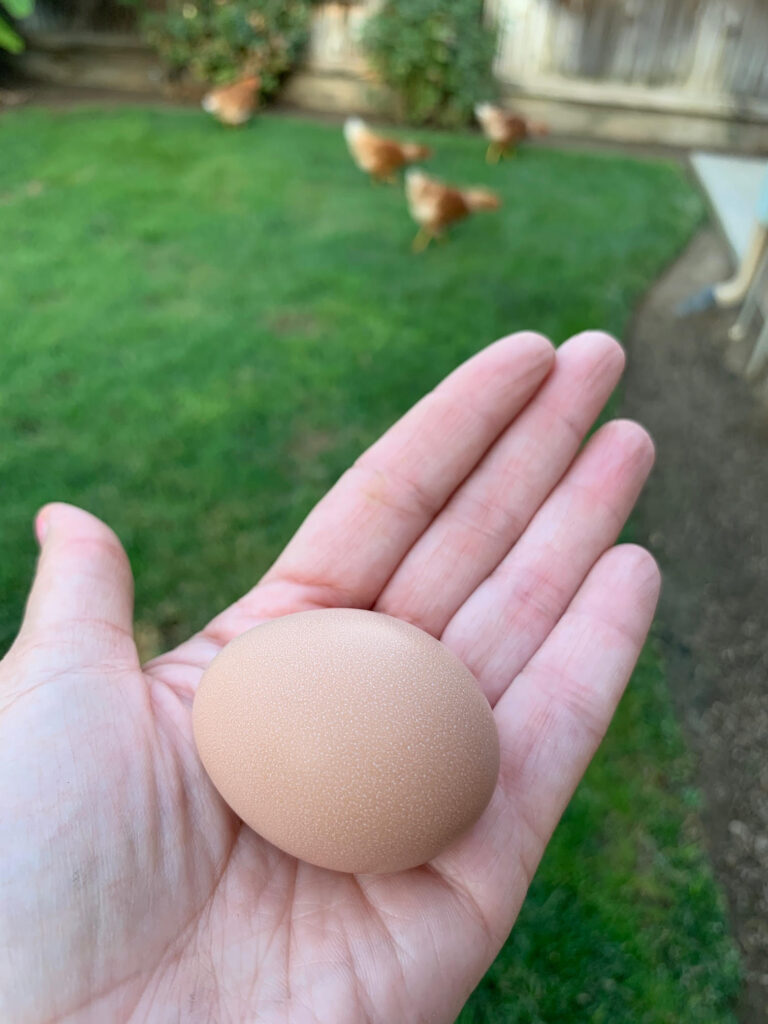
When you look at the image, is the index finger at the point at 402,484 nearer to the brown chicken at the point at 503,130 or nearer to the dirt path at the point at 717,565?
the dirt path at the point at 717,565

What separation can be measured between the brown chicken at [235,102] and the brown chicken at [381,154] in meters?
1.12

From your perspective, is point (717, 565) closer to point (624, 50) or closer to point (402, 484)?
point (402, 484)

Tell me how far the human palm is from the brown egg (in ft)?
0.35

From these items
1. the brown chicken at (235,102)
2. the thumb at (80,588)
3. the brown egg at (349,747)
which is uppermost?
the brown egg at (349,747)

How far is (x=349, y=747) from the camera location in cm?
99

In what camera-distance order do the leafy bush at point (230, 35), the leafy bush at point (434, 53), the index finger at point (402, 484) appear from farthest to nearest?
1. the leafy bush at point (230, 35)
2. the leafy bush at point (434, 53)
3. the index finger at point (402, 484)

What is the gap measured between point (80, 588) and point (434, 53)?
513 centimetres

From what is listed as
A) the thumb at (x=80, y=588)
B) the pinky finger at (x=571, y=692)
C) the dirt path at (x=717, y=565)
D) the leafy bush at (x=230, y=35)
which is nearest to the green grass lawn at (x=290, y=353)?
the dirt path at (x=717, y=565)

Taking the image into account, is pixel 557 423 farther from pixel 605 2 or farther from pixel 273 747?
pixel 605 2

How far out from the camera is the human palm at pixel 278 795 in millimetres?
972

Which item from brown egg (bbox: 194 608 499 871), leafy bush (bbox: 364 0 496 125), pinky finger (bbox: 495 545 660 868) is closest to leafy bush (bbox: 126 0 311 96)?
leafy bush (bbox: 364 0 496 125)

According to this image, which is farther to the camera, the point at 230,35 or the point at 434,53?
the point at 230,35

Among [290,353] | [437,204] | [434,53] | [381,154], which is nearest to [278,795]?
[290,353]

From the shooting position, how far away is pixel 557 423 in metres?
1.61
